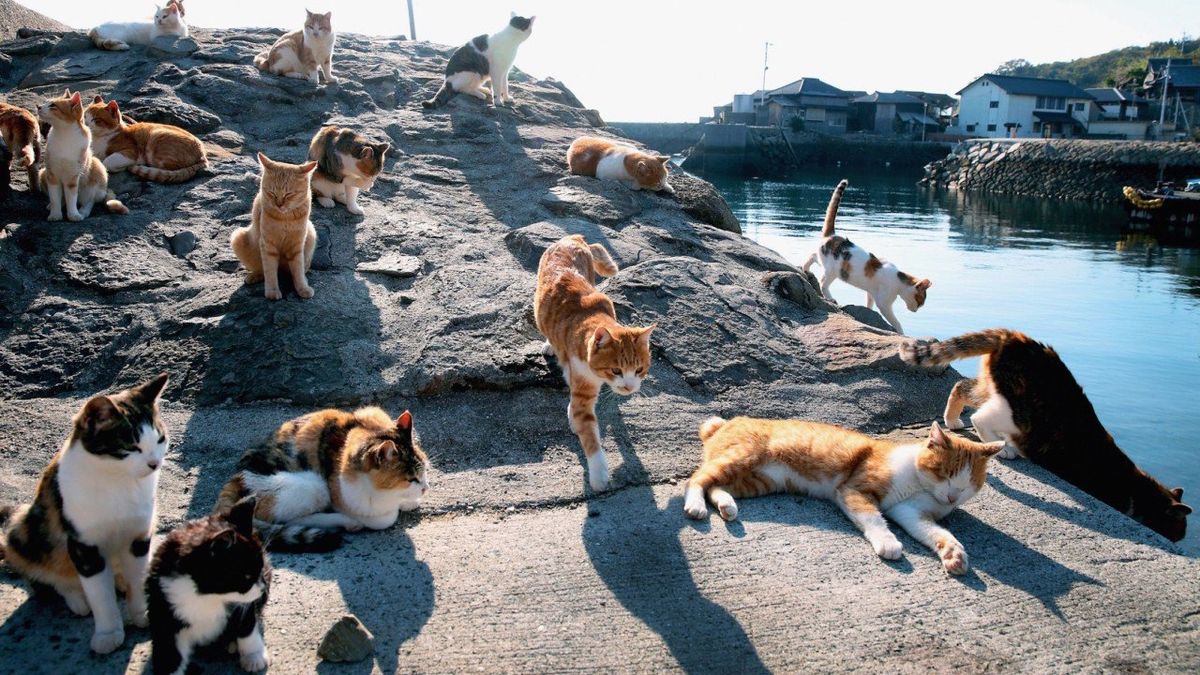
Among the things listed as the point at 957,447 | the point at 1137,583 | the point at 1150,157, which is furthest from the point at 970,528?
the point at 1150,157

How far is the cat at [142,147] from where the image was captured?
7.10 meters

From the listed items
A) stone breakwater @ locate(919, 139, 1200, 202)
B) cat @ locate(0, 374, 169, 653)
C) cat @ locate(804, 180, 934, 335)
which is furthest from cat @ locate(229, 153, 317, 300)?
stone breakwater @ locate(919, 139, 1200, 202)

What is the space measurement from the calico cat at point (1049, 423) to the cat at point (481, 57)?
7680mm

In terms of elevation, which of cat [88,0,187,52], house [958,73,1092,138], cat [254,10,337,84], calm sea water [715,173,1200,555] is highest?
house [958,73,1092,138]

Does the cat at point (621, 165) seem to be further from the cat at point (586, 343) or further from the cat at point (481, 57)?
the cat at point (586, 343)

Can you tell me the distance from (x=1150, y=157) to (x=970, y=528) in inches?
1617

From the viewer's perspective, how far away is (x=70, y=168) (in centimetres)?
606

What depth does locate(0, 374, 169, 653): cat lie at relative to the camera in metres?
2.59

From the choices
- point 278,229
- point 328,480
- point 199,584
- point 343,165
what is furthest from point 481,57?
point 199,584

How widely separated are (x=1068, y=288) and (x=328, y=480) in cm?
1642

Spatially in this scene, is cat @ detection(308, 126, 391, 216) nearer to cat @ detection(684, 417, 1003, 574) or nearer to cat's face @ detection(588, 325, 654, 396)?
cat's face @ detection(588, 325, 654, 396)

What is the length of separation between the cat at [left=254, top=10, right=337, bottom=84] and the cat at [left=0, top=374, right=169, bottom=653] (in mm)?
8434

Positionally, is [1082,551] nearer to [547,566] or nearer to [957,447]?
[957,447]

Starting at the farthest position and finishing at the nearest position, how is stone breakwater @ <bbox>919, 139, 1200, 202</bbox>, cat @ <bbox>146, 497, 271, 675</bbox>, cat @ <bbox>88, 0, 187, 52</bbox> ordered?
stone breakwater @ <bbox>919, 139, 1200, 202</bbox> → cat @ <bbox>88, 0, 187, 52</bbox> → cat @ <bbox>146, 497, 271, 675</bbox>
